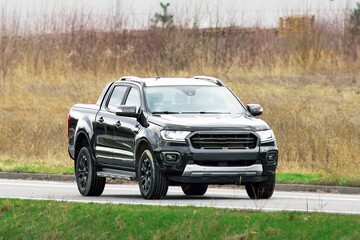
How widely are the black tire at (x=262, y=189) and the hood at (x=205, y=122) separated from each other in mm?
809

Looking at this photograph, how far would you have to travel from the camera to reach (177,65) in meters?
45.2

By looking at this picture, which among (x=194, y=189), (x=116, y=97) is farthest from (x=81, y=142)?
(x=194, y=189)

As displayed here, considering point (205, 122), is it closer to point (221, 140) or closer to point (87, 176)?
point (221, 140)

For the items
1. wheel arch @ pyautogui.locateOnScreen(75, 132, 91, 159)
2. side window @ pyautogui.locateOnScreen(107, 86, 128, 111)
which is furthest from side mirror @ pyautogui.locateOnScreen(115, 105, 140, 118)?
wheel arch @ pyautogui.locateOnScreen(75, 132, 91, 159)

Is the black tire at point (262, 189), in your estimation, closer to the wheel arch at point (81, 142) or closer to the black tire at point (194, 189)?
the black tire at point (194, 189)

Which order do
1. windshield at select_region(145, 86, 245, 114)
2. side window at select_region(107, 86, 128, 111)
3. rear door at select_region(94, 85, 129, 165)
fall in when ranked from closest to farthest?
windshield at select_region(145, 86, 245, 114) < rear door at select_region(94, 85, 129, 165) < side window at select_region(107, 86, 128, 111)

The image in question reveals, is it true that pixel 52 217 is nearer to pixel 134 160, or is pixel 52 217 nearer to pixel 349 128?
pixel 134 160

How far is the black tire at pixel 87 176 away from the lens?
22.9 meters

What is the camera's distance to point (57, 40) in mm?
47062

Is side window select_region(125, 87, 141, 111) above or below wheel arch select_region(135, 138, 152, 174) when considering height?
above

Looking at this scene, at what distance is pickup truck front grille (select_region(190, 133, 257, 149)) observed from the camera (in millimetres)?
20812

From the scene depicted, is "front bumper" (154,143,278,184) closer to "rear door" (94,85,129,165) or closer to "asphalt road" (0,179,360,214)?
"asphalt road" (0,179,360,214)

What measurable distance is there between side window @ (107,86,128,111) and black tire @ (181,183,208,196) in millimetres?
1668

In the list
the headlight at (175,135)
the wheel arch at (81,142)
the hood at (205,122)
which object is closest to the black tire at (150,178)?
the headlight at (175,135)
